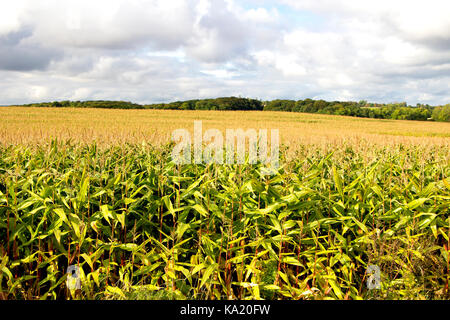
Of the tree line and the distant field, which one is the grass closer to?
the distant field

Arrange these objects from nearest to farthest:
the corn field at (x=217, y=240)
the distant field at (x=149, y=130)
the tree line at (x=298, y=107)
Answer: the corn field at (x=217, y=240) < the distant field at (x=149, y=130) < the tree line at (x=298, y=107)

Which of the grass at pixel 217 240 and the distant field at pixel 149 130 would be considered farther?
the distant field at pixel 149 130

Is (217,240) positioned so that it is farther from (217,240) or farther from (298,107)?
(298,107)

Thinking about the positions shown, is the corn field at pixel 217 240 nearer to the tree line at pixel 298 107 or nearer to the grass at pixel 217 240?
the grass at pixel 217 240

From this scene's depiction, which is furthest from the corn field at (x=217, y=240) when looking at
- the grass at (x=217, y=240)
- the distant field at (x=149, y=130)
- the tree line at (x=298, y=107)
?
the tree line at (x=298, y=107)

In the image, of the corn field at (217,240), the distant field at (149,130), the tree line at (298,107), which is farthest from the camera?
the tree line at (298,107)

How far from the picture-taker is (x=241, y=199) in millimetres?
3590

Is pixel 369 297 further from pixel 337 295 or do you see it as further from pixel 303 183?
pixel 303 183

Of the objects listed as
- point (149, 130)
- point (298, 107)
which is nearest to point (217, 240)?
point (149, 130)

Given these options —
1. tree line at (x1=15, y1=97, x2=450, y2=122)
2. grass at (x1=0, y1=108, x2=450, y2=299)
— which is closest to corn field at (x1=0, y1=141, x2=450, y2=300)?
grass at (x1=0, y1=108, x2=450, y2=299)

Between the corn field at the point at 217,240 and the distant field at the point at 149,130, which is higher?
the distant field at the point at 149,130
